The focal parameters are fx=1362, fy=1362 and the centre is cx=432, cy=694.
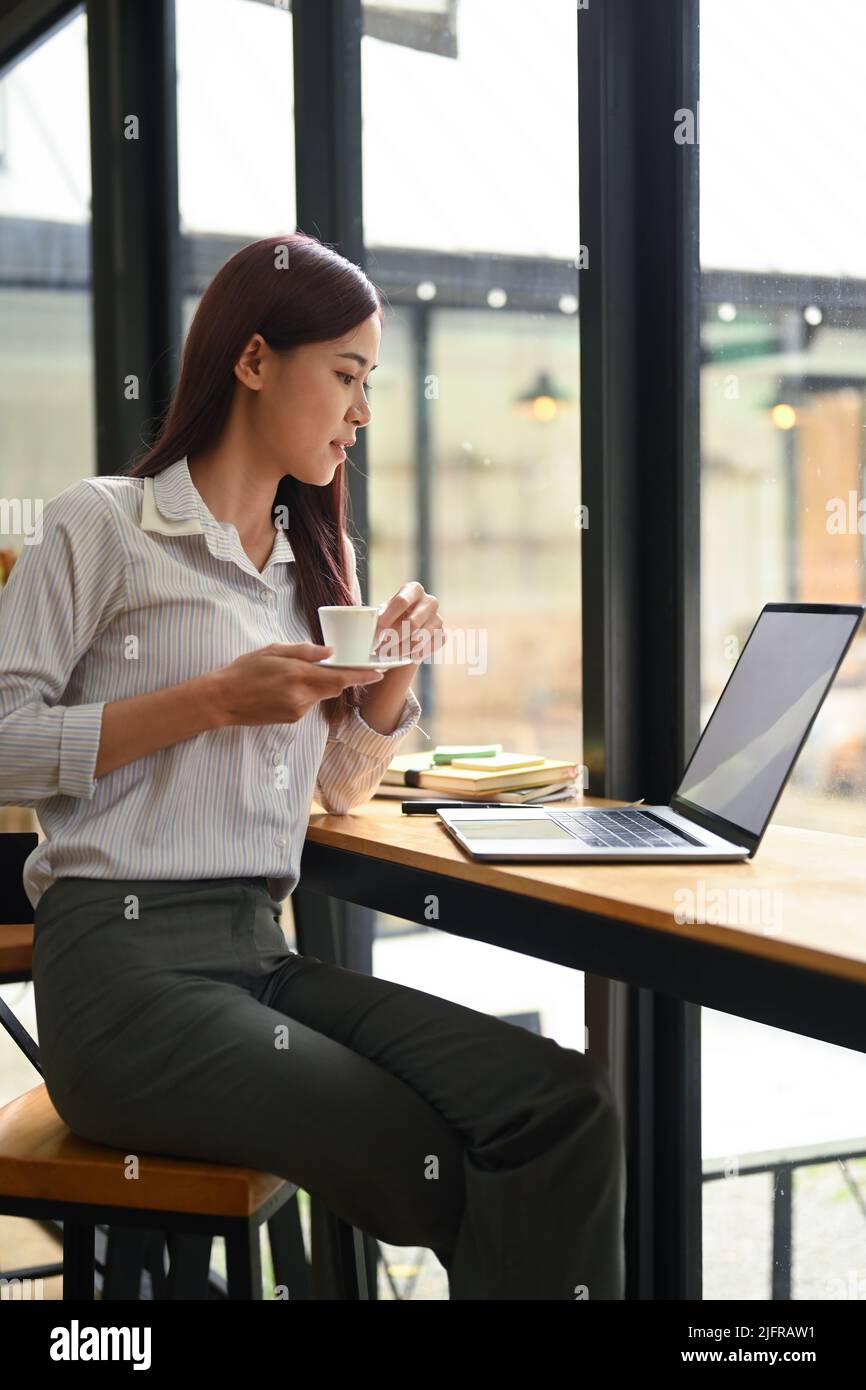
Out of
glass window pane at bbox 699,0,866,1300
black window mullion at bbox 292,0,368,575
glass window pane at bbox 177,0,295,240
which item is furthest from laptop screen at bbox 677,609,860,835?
glass window pane at bbox 177,0,295,240

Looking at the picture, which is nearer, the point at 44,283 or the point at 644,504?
the point at 644,504

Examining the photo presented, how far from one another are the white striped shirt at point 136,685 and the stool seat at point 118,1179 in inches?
11.4

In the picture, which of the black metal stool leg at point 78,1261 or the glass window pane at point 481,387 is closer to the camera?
the black metal stool leg at point 78,1261

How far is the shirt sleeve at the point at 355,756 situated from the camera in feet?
6.03

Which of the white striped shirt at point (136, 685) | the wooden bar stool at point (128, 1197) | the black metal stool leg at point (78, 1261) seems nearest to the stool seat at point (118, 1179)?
the wooden bar stool at point (128, 1197)

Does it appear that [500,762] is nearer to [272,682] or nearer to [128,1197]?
[272,682]

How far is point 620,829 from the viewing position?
61.6 inches

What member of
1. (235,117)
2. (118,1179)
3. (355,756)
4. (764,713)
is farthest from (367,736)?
(235,117)

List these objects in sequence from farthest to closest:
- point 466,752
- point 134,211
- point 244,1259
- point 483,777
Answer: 1. point 134,211
2. point 466,752
3. point 483,777
4. point 244,1259

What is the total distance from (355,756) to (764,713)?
0.61 meters

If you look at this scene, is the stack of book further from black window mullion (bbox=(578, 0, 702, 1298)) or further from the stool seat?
the stool seat

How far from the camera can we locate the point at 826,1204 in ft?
5.41

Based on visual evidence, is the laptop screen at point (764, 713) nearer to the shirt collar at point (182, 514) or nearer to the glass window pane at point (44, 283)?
the shirt collar at point (182, 514)

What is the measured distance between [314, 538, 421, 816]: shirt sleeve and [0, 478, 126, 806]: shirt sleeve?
41 centimetres
